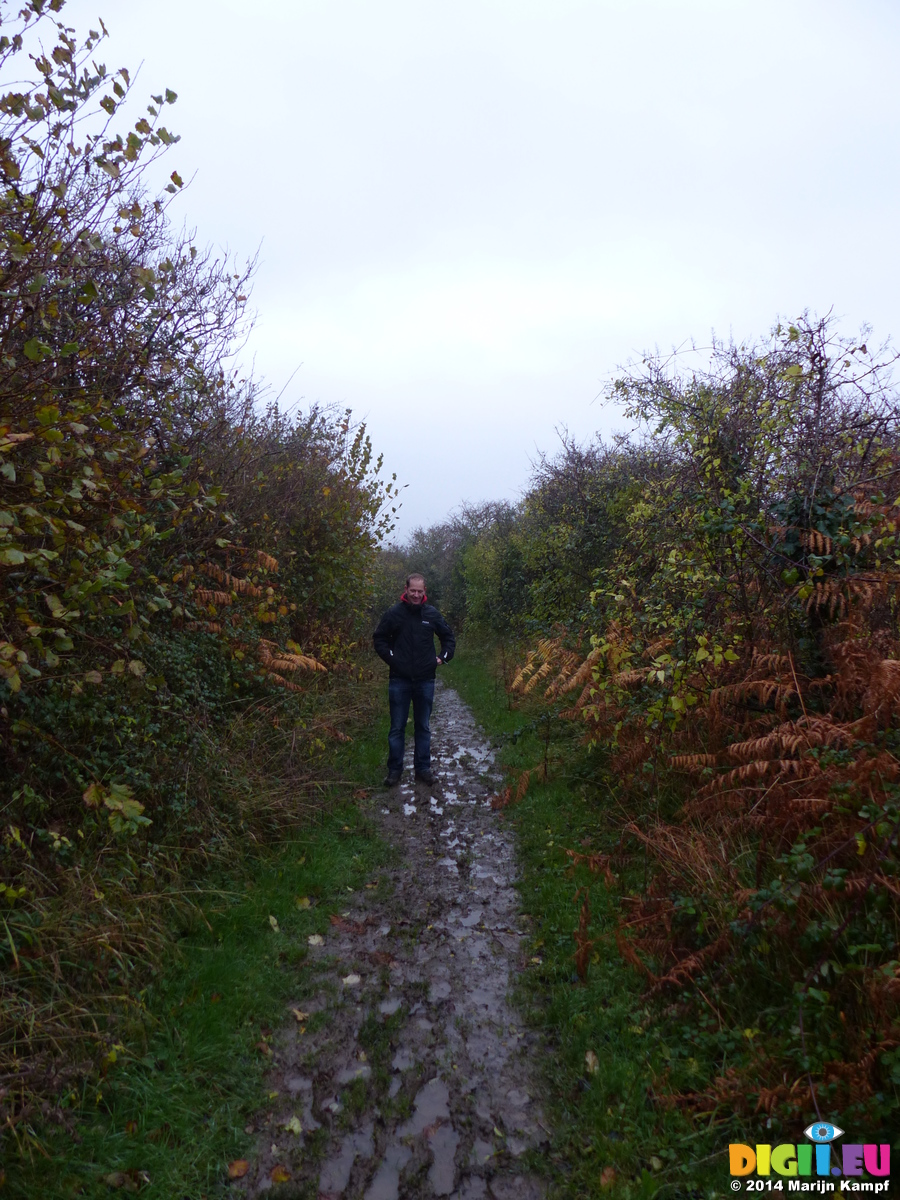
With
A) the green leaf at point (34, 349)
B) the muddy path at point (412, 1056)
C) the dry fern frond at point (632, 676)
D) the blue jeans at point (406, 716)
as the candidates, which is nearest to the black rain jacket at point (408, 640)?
the blue jeans at point (406, 716)

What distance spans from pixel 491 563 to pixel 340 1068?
1744 cm

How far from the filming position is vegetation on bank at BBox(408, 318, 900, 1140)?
284cm

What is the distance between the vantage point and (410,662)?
7715 mm

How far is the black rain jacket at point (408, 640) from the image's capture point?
7715 mm

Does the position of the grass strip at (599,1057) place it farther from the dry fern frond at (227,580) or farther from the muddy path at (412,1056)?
the dry fern frond at (227,580)

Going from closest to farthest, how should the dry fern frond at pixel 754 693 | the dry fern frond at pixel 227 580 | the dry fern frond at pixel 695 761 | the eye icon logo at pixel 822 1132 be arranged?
1. the eye icon logo at pixel 822 1132
2. the dry fern frond at pixel 754 693
3. the dry fern frond at pixel 695 761
4. the dry fern frond at pixel 227 580

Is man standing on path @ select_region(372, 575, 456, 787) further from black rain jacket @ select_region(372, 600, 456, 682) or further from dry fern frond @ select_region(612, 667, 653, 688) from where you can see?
dry fern frond @ select_region(612, 667, 653, 688)

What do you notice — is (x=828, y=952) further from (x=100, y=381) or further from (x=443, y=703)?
(x=443, y=703)

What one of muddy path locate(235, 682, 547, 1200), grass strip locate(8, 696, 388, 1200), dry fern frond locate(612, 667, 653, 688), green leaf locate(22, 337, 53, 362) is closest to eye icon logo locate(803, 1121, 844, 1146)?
muddy path locate(235, 682, 547, 1200)

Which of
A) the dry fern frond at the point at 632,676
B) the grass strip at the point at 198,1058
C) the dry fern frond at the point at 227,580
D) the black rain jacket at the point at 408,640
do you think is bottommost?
the grass strip at the point at 198,1058

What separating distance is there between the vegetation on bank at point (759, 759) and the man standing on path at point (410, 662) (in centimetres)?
131

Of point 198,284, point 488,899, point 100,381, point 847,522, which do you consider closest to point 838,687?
point 847,522

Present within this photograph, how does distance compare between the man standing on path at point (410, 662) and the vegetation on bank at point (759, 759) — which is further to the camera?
the man standing on path at point (410, 662)

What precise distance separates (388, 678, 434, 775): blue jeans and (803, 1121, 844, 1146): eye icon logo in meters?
5.56
